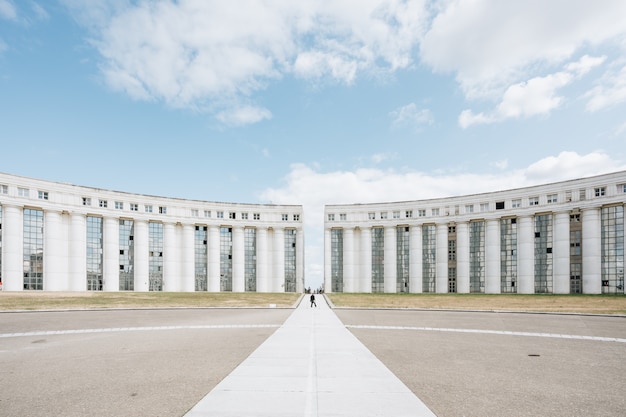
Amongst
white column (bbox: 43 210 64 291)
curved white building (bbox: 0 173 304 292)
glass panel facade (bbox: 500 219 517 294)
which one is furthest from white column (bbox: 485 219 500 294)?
white column (bbox: 43 210 64 291)

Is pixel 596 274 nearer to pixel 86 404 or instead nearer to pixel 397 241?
pixel 397 241

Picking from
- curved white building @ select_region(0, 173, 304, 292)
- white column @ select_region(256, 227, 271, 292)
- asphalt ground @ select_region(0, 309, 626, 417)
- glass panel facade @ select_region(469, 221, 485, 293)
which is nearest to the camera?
asphalt ground @ select_region(0, 309, 626, 417)

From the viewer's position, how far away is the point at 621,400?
870 cm

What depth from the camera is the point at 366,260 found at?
82938 millimetres

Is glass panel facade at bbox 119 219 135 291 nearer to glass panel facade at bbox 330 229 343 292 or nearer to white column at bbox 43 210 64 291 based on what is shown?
white column at bbox 43 210 64 291

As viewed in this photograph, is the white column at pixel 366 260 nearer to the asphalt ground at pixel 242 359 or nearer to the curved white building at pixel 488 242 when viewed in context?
the curved white building at pixel 488 242

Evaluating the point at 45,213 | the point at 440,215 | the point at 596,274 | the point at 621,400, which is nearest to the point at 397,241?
the point at 440,215

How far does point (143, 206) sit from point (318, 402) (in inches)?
3017

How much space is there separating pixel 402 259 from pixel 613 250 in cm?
3683

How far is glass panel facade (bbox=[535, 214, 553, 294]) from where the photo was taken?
68.9 metres

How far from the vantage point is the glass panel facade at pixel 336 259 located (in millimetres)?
84688

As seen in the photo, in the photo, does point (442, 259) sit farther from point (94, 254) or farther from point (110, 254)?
point (94, 254)

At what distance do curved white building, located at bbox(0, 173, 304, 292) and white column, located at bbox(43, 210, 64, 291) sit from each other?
0.14 m

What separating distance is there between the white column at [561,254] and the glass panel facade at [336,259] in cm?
4175
